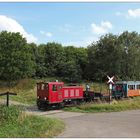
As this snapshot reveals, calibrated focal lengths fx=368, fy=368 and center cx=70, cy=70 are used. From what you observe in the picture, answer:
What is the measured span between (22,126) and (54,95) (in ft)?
52.7

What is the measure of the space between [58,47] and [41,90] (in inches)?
1594

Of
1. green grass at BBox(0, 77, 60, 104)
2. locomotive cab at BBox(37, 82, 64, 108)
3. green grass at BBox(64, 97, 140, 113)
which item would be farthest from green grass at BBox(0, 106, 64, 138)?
green grass at BBox(0, 77, 60, 104)

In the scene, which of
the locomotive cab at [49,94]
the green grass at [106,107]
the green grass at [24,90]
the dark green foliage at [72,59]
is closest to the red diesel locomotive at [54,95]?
the locomotive cab at [49,94]

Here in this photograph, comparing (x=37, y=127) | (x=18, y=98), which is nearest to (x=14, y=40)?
(x=18, y=98)

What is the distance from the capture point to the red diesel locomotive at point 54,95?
3303 centimetres

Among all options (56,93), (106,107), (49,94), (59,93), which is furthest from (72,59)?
(106,107)

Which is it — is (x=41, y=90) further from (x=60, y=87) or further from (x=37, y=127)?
(x=37, y=127)

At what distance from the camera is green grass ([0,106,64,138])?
15609mm

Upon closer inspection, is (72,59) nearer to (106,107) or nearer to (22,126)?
(106,107)

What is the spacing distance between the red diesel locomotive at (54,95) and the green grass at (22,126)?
44.0 feet

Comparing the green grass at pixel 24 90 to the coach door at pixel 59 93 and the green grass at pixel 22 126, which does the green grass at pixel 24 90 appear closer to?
the coach door at pixel 59 93

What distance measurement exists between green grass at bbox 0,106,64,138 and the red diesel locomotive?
1341 centimetres

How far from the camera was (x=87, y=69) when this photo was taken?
227 ft

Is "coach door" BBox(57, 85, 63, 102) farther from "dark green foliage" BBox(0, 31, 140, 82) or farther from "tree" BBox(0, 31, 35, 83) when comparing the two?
"dark green foliage" BBox(0, 31, 140, 82)
